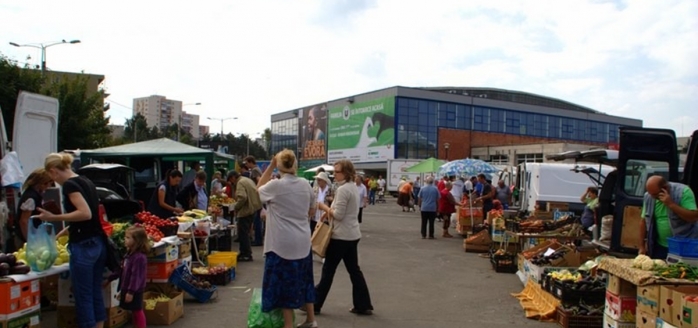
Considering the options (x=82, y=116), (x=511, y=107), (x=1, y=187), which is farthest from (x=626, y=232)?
(x=511, y=107)

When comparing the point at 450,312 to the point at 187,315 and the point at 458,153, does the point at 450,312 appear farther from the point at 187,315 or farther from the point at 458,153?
the point at 458,153

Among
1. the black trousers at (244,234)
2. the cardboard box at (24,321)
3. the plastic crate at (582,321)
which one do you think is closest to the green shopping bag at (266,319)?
the cardboard box at (24,321)

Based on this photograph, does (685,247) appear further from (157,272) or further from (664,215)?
(157,272)

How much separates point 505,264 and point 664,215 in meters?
4.65

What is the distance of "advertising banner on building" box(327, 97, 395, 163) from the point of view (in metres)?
59.2

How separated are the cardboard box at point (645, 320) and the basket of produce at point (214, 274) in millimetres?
5956

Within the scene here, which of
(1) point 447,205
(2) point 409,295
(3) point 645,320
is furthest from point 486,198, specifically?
(3) point 645,320

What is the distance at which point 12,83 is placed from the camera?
2503cm

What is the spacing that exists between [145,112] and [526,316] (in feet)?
291

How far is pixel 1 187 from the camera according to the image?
7.68 m

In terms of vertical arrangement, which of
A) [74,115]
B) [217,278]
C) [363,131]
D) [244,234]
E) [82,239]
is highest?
[363,131]

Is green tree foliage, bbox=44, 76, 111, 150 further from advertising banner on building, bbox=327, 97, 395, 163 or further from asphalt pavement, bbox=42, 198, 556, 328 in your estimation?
advertising banner on building, bbox=327, 97, 395, 163

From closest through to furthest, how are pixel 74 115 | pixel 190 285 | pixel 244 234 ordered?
pixel 190 285, pixel 244 234, pixel 74 115

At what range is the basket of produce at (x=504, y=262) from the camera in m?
11.0
